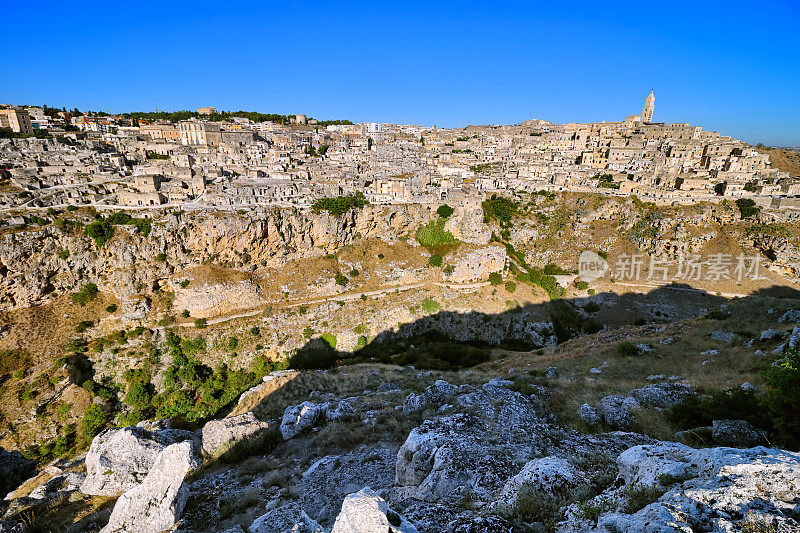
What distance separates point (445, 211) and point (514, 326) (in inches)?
687

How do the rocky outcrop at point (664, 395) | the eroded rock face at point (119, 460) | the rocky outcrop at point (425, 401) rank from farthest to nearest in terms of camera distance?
the rocky outcrop at point (425, 401) → the rocky outcrop at point (664, 395) → the eroded rock face at point (119, 460)

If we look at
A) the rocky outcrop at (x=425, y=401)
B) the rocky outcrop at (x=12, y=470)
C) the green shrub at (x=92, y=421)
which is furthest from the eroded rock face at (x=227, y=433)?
the green shrub at (x=92, y=421)

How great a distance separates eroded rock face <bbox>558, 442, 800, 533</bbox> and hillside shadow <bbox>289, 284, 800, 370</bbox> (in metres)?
28.7

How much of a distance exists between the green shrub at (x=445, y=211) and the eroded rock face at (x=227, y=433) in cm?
3651

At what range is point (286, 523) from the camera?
7410 millimetres

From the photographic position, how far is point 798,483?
15.7 ft

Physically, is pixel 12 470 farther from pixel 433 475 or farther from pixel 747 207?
pixel 747 207

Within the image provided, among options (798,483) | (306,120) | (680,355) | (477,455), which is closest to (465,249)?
(680,355)

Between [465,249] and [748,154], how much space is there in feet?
206

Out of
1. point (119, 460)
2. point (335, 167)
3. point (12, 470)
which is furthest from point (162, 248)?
point (119, 460)

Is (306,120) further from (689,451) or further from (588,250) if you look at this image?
(689,451)

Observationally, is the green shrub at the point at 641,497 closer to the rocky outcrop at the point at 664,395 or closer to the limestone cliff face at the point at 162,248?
the rocky outcrop at the point at 664,395

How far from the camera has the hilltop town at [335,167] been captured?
150 feet

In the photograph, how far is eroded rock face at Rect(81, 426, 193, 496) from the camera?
1219cm
